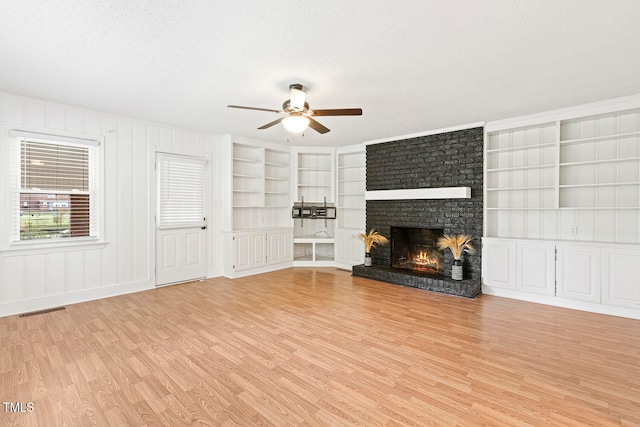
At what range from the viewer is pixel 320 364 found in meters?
2.63

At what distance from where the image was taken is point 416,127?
203 inches

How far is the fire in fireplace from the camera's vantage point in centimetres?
553

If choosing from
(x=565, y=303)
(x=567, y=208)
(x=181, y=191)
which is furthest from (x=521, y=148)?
(x=181, y=191)

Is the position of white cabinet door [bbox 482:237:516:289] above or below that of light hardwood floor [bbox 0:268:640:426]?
above

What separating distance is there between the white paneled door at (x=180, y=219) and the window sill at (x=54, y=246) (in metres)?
0.90

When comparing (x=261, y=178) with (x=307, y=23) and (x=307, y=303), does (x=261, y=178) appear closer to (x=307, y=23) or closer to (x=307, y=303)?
(x=307, y=303)

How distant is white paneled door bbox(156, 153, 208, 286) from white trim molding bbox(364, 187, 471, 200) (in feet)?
10.8

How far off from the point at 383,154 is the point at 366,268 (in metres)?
2.27

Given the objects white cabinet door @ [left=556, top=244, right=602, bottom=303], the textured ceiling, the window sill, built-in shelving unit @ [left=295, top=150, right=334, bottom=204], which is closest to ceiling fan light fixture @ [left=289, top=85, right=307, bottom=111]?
the textured ceiling

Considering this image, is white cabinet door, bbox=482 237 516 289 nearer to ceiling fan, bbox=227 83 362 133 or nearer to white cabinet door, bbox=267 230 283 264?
ceiling fan, bbox=227 83 362 133

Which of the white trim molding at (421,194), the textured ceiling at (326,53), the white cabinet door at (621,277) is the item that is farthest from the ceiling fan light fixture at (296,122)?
the white cabinet door at (621,277)

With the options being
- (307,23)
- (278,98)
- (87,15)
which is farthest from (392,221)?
(87,15)

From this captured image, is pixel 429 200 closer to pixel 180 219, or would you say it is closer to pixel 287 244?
pixel 287 244

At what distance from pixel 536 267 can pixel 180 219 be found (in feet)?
18.9
